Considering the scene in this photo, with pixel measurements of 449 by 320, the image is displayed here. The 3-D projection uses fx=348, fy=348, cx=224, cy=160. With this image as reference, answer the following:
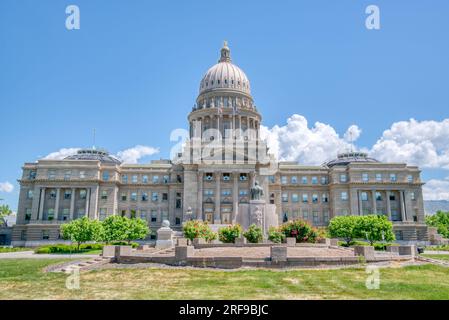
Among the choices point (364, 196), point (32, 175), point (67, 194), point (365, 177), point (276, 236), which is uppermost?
point (365, 177)

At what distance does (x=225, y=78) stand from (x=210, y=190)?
38.0 m

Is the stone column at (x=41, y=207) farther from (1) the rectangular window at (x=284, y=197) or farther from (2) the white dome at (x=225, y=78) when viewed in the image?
(1) the rectangular window at (x=284, y=197)

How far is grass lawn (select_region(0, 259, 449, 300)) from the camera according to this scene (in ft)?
46.4

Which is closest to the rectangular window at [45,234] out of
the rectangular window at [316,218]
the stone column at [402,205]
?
the rectangular window at [316,218]

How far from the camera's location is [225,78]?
98.4m

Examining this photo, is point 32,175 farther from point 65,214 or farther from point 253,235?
point 253,235

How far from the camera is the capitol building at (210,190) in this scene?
242 feet

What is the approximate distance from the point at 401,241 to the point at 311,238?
4951cm

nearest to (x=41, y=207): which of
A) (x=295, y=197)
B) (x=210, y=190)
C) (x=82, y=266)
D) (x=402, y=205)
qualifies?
(x=210, y=190)

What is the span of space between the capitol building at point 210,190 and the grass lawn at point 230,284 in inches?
1976

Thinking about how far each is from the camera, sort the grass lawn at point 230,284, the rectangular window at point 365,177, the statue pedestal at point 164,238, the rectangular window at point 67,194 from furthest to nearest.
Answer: the rectangular window at point 365,177, the rectangular window at point 67,194, the statue pedestal at point 164,238, the grass lawn at point 230,284

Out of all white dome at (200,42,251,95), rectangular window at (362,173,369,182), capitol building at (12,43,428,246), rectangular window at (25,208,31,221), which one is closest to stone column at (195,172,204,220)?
capitol building at (12,43,428,246)

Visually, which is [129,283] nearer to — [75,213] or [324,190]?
[75,213]
